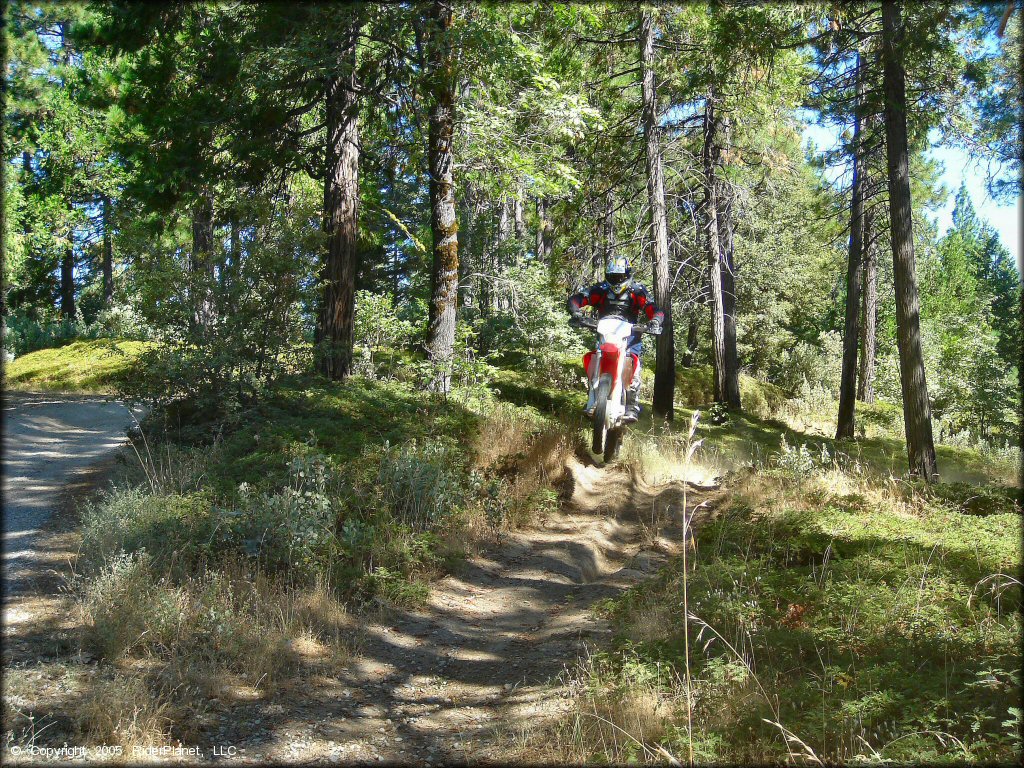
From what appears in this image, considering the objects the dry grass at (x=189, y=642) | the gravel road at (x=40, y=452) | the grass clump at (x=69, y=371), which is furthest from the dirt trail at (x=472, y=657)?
the grass clump at (x=69, y=371)

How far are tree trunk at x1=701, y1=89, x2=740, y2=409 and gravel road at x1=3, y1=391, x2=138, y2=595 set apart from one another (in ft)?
50.5

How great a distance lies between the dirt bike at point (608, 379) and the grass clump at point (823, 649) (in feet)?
9.06

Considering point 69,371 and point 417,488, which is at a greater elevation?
point 69,371

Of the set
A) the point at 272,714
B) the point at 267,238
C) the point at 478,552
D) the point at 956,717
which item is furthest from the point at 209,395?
the point at 956,717

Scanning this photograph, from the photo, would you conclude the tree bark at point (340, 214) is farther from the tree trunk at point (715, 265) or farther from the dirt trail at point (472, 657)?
the tree trunk at point (715, 265)

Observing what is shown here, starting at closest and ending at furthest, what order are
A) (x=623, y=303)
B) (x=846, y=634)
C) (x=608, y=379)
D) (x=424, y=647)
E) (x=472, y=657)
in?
(x=846, y=634) → (x=472, y=657) → (x=424, y=647) → (x=608, y=379) → (x=623, y=303)

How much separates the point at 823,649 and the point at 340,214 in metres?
10.3

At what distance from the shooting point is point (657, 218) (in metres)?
19.1

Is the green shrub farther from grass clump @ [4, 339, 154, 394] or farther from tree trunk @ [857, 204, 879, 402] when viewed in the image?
tree trunk @ [857, 204, 879, 402]

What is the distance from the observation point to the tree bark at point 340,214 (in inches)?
486

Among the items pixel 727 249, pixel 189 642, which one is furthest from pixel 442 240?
pixel 727 249

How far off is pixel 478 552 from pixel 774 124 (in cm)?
1669

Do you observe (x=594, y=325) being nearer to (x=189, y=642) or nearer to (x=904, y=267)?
(x=904, y=267)

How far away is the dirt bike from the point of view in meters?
9.75
